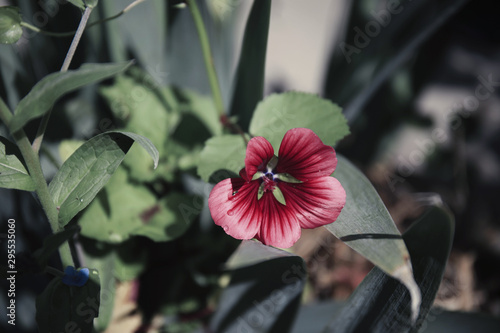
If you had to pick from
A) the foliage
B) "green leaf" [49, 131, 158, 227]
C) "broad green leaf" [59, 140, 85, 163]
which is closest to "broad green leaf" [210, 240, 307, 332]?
the foliage

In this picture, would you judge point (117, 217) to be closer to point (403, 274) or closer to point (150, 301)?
point (150, 301)

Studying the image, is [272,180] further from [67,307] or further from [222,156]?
[67,307]

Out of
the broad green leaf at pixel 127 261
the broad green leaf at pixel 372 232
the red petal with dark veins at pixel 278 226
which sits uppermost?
the broad green leaf at pixel 372 232

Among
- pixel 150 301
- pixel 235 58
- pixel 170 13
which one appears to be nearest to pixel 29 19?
pixel 170 13

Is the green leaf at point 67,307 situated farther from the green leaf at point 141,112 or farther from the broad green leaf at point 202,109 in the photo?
the broad green leaf at point 202,109
